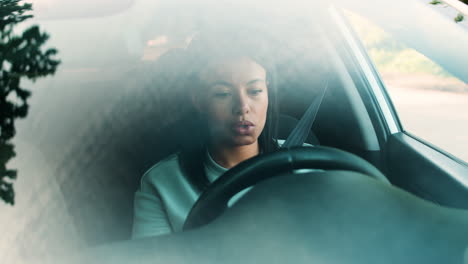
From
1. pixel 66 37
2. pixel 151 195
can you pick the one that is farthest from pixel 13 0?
pixel 151 195

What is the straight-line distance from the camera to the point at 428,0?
176 cm

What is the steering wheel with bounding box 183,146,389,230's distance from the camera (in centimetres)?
106

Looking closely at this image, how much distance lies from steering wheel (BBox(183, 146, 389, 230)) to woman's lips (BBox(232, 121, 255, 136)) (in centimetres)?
7

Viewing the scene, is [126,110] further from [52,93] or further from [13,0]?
[13,0]

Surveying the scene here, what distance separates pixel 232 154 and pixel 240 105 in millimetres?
121

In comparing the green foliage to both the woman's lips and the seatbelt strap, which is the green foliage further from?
the seatbelt strap

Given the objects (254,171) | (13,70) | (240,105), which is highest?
(13,70)

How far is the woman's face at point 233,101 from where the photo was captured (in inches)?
43.8

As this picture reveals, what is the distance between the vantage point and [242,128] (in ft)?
3.70

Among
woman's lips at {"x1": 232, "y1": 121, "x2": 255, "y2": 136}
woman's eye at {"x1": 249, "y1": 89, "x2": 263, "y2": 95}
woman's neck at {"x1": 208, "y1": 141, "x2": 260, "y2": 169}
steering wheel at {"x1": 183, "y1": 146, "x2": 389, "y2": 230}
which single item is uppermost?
woman's eye at {"x1": 249, "y1": 89, "x2": 263, "y2": 95}

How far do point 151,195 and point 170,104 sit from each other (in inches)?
9.3

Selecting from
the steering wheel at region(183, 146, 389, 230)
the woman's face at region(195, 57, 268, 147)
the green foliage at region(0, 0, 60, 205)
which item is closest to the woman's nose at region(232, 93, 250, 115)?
the woman's face at region(195, 57, 268, 147)

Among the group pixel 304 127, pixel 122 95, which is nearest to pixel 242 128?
pixel 304 127

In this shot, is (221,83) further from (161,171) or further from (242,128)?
(161,171)
